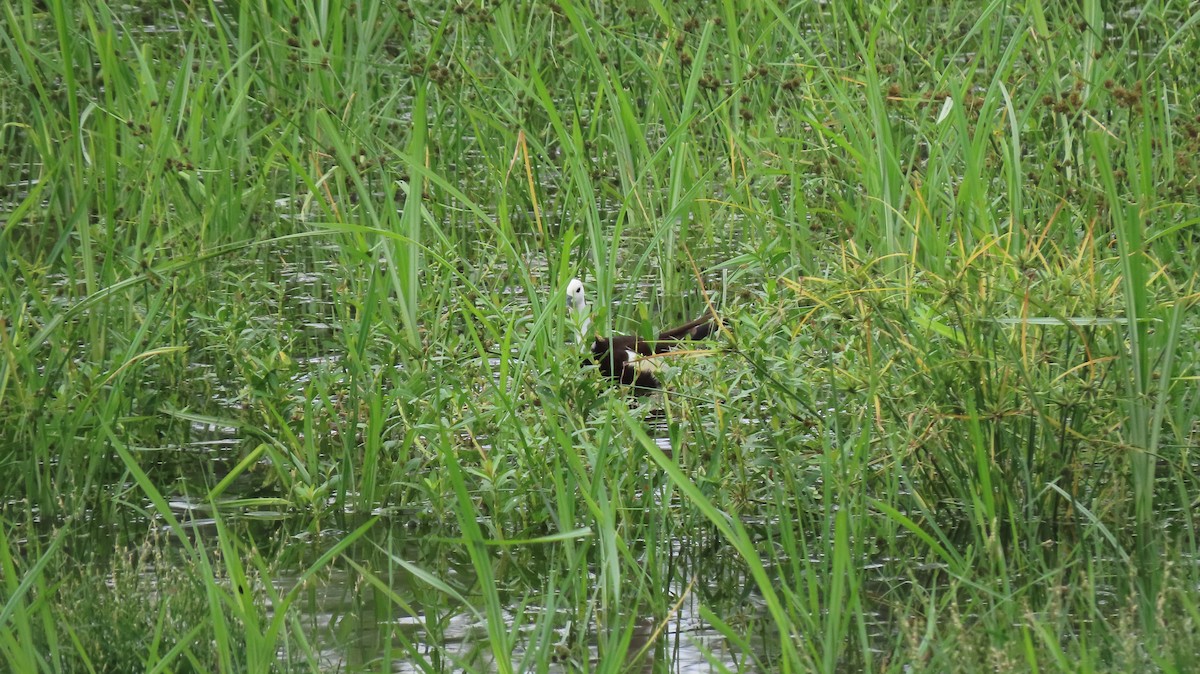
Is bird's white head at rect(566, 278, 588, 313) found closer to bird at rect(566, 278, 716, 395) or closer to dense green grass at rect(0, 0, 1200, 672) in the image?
bird at rect(566, 278, 716, 395)

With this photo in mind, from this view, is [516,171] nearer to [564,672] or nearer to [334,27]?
[334,27]

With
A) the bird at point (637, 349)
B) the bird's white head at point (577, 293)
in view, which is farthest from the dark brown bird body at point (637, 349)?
the bird's white head at point (577, 293)

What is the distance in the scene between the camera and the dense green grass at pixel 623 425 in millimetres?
3434

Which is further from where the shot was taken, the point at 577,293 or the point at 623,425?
the point at 577,293

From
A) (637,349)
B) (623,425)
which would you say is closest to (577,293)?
(637,349)

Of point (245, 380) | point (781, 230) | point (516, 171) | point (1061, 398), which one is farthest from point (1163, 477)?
point (516, 171)

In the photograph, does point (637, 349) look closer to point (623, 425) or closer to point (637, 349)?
point (637, 349)

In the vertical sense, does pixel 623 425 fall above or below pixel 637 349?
above

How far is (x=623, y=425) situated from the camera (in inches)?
169

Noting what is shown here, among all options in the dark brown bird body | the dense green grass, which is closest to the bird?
the dark brown bird body

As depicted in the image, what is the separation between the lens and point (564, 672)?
11.8 feet

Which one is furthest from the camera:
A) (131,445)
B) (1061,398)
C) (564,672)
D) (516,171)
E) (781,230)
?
(516,171)

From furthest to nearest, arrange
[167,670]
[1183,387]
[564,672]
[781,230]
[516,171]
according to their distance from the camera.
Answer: [516,171] → [781,230] → [1183,387] → [564,672] → [167,670]

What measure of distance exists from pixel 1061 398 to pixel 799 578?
3.33 ft
